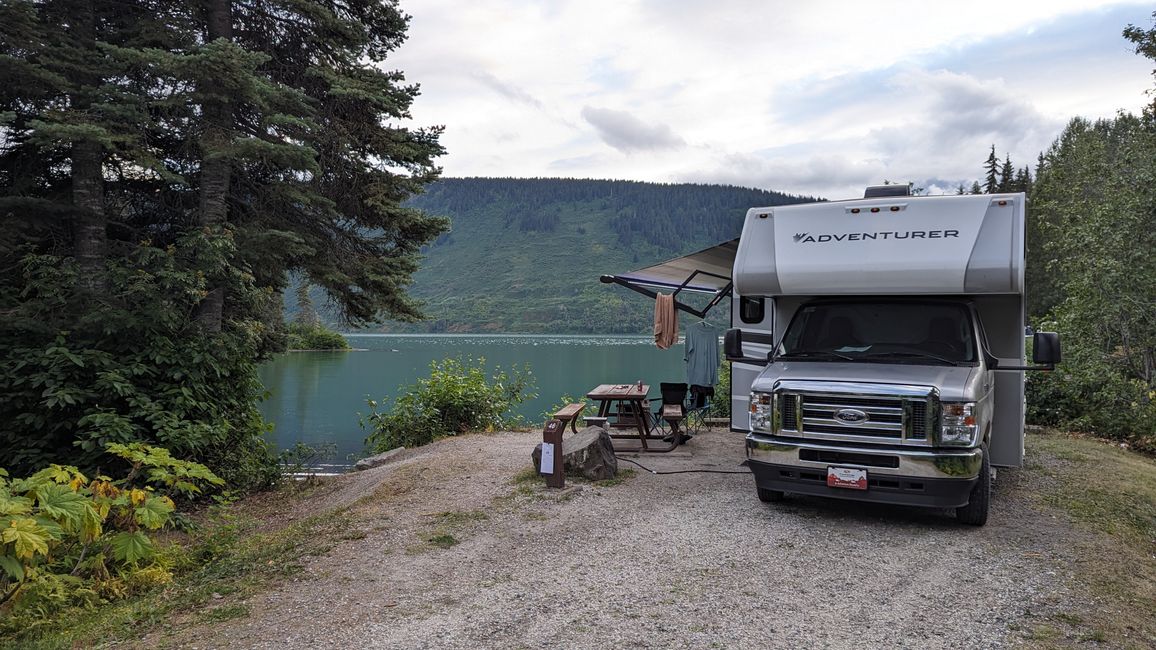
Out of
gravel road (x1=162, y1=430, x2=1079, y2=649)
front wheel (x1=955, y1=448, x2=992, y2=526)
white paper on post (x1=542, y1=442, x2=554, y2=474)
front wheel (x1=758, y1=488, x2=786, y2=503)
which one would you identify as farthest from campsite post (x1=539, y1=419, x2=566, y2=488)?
front wheel (x1=955, y1=448, x2=992, y2=526)

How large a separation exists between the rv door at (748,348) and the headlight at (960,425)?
289cm

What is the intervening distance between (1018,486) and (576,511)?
4973 mm

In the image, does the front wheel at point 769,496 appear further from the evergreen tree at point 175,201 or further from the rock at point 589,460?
the evergreen tree at point 175,201

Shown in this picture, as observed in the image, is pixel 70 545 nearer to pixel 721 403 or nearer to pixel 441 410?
pixel 441 410

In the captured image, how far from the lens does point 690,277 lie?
1171 centimetres

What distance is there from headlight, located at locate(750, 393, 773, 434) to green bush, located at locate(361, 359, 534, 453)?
7596mm

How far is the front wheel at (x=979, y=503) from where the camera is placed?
598 centimetres

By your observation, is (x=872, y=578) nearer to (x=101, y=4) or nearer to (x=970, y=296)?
(x=970, y=296)

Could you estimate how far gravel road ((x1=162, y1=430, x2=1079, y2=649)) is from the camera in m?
4.16

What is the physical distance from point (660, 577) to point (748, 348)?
4.61 m

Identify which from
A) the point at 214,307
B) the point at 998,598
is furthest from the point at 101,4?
the point at 998,598

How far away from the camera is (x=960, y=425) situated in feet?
18.7

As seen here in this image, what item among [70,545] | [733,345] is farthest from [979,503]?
[70,545]

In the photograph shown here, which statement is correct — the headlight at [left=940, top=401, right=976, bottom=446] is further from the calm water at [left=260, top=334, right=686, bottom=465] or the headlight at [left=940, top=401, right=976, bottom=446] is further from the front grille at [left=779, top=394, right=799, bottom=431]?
the calm water at [left=260, top=334, right=686, bottom=465]
